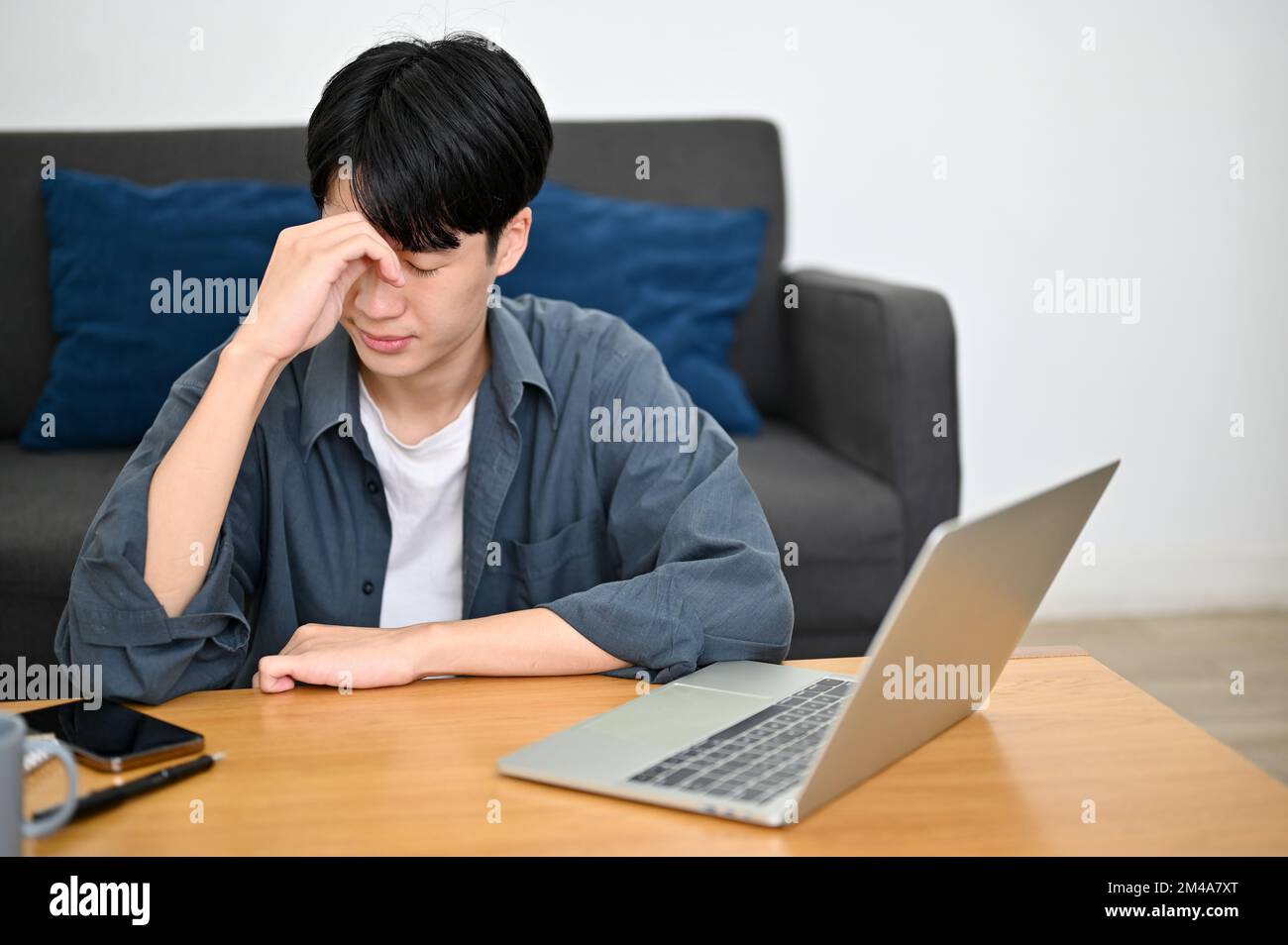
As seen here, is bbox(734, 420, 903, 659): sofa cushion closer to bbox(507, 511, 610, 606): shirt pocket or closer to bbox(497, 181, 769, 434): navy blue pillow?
bbox(497, 181, 769, 434): navy blue pillow

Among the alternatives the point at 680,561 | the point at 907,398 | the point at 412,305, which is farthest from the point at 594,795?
the point at 907,398

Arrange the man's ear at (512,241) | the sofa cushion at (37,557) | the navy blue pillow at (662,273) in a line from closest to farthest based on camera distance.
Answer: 1. the man's ear at (512,241)
2. the sofa cushion at (37,557)
3. the navy blue pillow at (662,273)

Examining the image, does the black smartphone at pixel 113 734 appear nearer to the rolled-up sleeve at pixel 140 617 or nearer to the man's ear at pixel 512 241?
the rolled-up sleeve at pixel 140 617

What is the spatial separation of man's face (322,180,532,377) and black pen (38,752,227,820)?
502 mm

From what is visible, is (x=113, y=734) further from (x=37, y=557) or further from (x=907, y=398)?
(x=907, y=398)

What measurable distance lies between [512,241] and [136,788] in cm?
75

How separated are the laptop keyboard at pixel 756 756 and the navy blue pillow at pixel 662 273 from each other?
1456 millimetres

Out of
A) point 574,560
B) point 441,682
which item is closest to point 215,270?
point 574,560

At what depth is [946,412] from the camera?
81.7 inches

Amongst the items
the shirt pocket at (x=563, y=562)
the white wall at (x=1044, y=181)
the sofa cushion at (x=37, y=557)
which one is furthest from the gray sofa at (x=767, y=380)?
the shirt pocket at (x=563, y=562)

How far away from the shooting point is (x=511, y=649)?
1.01 meters

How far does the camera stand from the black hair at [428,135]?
1179 mm

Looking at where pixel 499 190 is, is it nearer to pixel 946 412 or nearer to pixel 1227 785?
pixel 1227 785
